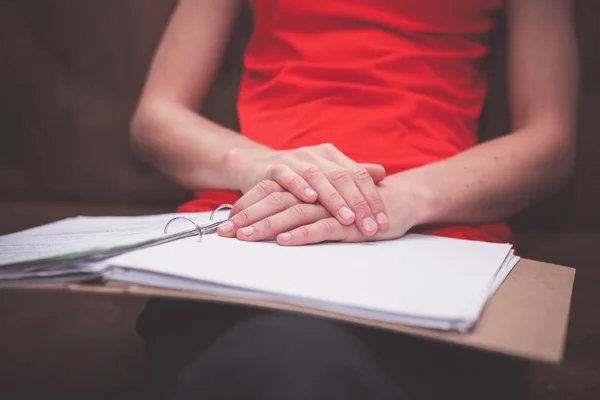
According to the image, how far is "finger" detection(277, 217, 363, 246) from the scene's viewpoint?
0.54m

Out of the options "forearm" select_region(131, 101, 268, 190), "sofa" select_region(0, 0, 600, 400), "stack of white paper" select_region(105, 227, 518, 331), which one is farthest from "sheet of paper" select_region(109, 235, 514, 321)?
"sofa" select_region(0, 0, 600, 400)

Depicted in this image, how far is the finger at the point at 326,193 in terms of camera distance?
0.57 meters

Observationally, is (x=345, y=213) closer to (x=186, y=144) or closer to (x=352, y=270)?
(x=352, y=270)

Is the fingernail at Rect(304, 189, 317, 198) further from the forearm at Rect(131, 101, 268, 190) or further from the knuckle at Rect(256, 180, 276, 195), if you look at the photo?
the forearm at Rect(131, 101, 268, 190)

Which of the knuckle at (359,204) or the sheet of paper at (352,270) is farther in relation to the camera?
the knuckle at (359,204)

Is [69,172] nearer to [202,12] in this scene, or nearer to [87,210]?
[87,210]

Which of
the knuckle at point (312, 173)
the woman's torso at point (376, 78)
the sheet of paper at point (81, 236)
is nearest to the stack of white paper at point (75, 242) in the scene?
the sheet of paper at point (81, 236)

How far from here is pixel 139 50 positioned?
1122 millimetres

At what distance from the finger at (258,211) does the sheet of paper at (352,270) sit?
0.02 meters

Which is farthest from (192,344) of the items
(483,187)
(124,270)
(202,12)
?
(202,12)

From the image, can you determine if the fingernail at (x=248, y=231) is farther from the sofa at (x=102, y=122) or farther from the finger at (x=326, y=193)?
the sofa at (x=102, y=122)

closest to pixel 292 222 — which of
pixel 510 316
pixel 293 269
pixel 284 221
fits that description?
pixel 284 221

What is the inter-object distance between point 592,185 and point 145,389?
75cm

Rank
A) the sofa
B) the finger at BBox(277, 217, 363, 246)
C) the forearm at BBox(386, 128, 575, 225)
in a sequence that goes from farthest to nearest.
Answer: the sofa < the forearm at BBox(386, 128, 575, 225) < the finger at BBox(277, 217, 363, 246)
